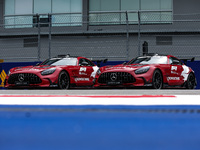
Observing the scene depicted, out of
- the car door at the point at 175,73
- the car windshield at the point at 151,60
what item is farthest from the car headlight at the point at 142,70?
the car door at the point at 175,73

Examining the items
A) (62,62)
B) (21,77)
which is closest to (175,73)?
(62,62)

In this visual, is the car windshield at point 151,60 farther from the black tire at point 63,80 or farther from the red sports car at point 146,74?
the black tire at point 63,80

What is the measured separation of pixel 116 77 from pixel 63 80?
1878 millimetres

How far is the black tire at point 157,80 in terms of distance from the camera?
9922 mm

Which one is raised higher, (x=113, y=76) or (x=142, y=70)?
(x=142, y=70)

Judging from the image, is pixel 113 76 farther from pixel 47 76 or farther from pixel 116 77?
pixel 47 76

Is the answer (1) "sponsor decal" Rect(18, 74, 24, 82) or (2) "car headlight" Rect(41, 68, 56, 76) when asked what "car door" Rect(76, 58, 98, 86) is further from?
(1) "sponsor decal" Rect(18, 74, 24, 82)

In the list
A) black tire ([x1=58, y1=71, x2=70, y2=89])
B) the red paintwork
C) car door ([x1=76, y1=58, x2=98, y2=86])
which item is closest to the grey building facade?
car door ([x1=76, y1=58, x2=98, y2=86])

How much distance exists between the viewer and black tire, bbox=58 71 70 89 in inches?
419

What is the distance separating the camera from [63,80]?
35.9 feet
